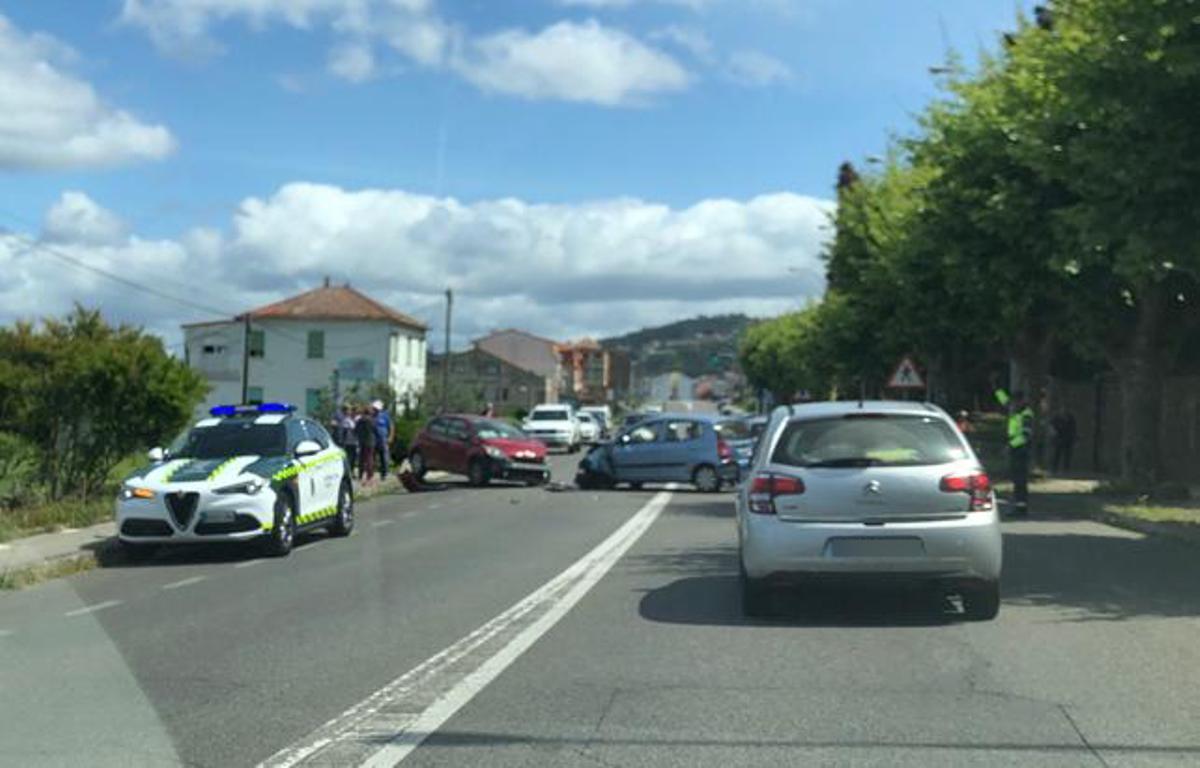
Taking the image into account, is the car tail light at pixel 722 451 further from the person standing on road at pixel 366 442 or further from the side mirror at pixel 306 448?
the side mirror at pixel 306 448

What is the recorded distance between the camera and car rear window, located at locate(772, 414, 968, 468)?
384 inches

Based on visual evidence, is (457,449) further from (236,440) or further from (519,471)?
(236,440)

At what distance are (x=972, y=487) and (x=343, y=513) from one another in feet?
33.1

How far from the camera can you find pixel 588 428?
62.4 metres

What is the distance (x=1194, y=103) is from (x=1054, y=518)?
8.41m

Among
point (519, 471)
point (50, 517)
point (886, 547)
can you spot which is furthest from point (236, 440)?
point (519, 471)

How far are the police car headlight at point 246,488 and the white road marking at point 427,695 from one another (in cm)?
433

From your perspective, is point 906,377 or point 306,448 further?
point 906,377

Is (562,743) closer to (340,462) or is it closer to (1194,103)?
(1194,103)

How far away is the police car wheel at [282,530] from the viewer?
15.1 metres

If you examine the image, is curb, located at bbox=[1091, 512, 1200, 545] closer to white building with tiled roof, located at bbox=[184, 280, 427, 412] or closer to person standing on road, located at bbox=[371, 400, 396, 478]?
person standing on road, located at bbox=[371, 400, 396, 478]

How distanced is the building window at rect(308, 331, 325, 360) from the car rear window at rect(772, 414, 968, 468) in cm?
7654

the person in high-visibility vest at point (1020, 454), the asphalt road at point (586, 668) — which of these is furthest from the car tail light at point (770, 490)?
the person in high-visibility vest at point (1020, 454)

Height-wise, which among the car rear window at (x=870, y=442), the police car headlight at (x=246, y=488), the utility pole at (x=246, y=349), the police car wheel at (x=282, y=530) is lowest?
the police car wheel at (x=282, y=530)
